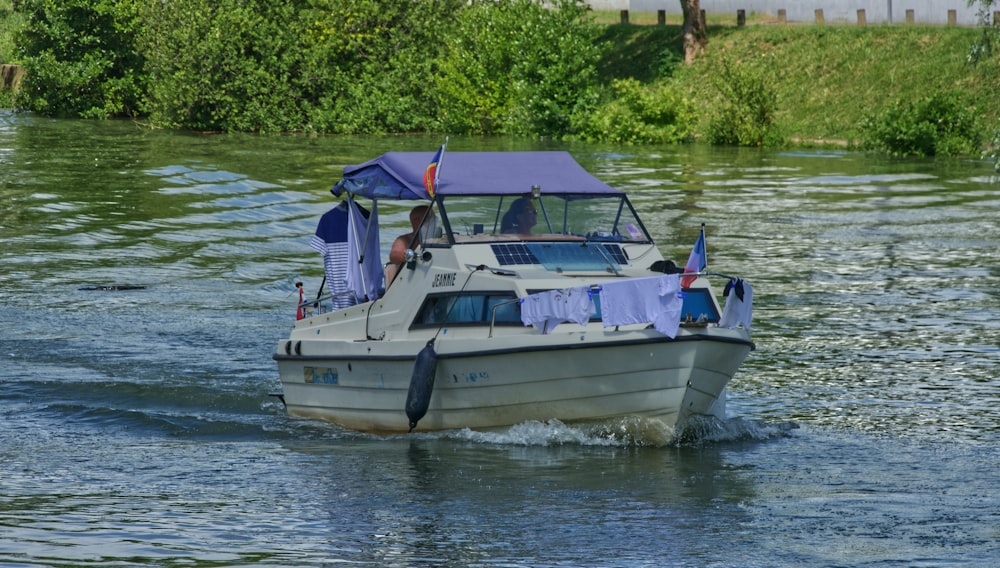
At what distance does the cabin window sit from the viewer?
1405cm

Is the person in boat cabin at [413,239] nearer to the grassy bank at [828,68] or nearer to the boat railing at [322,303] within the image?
the boat railing at [322,303]

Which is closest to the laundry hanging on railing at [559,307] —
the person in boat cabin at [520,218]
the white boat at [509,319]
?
the white boat at [509,319]

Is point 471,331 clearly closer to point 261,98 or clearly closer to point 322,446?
point 322,446

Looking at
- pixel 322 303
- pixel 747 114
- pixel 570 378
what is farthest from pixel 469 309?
pixel 747 114

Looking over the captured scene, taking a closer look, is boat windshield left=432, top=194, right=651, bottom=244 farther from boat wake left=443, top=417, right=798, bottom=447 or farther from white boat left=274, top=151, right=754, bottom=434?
boat wake left=443, top=417, right=798, bottom=447

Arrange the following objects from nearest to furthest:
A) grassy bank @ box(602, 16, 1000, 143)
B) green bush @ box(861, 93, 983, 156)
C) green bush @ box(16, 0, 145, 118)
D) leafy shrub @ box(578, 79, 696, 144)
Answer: green bush @ box(861, 93, 983, 156), grassy bank @ box(602, 16, 1000, 143), leafy shrub @ box(578, 79, 696, 144), green bush @ box(16, 0, 145, 118)

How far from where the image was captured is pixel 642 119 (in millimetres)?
56969

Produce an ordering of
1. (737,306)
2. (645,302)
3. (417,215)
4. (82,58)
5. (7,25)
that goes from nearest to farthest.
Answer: (645,302) < (737,306) < (417,215) < (82,58) < (7,25)

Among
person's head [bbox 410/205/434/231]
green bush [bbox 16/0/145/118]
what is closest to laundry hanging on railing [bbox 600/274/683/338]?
person's head [bbox 410/205/434/231]

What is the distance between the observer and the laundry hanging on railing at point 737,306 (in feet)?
45.7

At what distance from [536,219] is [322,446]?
3.24 meters

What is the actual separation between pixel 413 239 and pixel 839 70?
44.7 meters

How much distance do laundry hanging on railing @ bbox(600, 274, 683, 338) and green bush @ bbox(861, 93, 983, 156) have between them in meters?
37.5

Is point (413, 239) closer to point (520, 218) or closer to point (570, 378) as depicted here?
point (520, 218)
